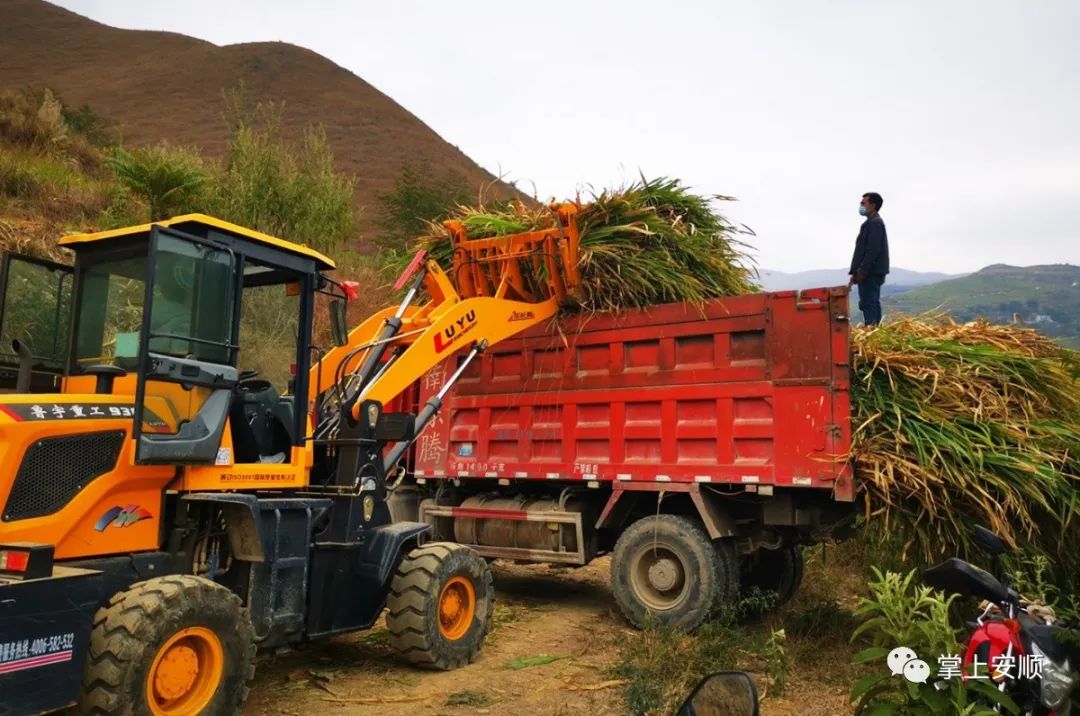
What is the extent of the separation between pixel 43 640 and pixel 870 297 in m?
6.61

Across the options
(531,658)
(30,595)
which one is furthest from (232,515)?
(531,658)

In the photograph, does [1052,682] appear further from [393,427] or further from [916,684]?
[393,427]

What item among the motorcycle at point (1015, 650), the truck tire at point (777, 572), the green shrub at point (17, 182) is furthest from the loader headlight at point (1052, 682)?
the green shrub at point (17, 182)

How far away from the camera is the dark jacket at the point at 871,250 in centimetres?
732

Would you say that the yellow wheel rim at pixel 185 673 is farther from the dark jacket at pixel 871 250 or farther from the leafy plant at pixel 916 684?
the dark jacket at pixel 871 250

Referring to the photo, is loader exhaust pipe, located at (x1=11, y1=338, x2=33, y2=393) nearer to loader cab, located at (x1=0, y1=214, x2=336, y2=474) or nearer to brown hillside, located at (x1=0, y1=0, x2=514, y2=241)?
loader cab, located at (x1=0, y1=214, x2=336, y2=474)

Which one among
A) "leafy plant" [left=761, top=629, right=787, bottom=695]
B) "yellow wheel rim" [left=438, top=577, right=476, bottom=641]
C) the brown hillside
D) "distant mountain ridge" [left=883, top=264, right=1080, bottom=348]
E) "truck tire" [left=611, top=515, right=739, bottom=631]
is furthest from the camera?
the brown hillside

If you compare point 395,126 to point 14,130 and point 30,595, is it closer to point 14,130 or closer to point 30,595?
point 14,130

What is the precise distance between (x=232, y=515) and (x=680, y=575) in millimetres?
3493

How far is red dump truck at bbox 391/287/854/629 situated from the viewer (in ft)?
19.3

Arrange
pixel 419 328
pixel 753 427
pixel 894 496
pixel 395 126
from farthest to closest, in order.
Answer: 1. pixel 395 126
2. pixel 419 328
3. pixel 753 427
4. pixel 894 496

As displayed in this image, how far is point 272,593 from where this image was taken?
4387mm

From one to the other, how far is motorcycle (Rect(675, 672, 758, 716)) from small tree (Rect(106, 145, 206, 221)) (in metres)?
11.3

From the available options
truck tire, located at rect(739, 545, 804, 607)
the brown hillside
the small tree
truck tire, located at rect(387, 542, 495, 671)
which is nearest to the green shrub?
the small tree
